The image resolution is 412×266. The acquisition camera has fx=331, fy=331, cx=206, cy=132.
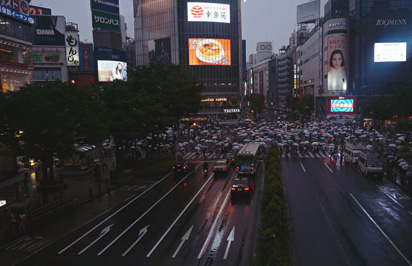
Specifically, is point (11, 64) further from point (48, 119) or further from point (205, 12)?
point (205, 12)

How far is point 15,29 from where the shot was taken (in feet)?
133

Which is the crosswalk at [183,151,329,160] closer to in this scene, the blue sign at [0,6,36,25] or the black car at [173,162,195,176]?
the black car at [173,162,195,176]

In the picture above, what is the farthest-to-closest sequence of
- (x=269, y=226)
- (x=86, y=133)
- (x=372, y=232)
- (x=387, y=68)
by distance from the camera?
(x=387, y=68) → (x=86, y=133) → (x=372, y=232) → (x=269, y=226)

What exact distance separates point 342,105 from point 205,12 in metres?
46.2

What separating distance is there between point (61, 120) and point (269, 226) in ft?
52.9

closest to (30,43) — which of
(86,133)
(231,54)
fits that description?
(86,133)

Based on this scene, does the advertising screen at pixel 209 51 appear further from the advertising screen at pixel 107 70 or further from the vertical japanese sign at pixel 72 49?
the vertical japanese sign at pixel 72 49

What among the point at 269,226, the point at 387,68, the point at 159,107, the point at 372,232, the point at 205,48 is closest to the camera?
the point at 269,226

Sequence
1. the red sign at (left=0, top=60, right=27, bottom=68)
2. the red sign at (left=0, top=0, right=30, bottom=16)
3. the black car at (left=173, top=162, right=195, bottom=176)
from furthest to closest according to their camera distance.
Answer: the red sign at (left=0, top=60, right=27, bottom=68), the red sign at (left=0, top=0, right=30, bottom=16), the black car at (left=173, top=162, right=195, bottom=176)

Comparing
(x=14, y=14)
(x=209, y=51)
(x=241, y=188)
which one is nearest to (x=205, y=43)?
(x=209, y=51)

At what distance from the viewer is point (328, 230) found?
725 inches

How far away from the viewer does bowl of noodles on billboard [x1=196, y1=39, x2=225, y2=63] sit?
95688 millimetres

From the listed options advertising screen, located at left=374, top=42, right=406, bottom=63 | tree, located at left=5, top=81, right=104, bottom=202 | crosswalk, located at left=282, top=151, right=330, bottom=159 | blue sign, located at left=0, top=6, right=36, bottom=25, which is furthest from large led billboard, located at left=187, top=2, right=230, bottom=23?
tree, located at left=5, top=81, right=104, bottom=202

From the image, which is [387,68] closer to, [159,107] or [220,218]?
[159,107]
